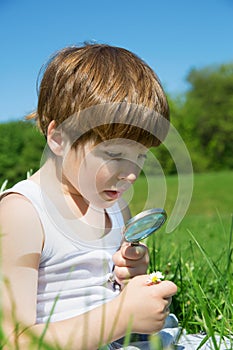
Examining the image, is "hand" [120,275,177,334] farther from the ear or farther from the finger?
the ear

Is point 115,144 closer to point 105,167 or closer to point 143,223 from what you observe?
point 105,167

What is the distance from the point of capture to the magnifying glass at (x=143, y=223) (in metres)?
1.09

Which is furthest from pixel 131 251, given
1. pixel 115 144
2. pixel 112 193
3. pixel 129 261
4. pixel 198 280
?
pixel 198 280

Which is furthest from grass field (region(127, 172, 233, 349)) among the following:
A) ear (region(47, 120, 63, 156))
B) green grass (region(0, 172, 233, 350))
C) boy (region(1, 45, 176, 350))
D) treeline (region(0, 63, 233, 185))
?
treeline (region(0, 63, 233, 185))

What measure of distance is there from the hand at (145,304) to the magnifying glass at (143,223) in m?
0.10

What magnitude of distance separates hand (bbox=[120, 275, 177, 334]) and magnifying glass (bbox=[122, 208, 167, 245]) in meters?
0.10

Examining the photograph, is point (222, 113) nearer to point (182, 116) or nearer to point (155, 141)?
point (182, 116)

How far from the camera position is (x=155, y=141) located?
4.23 feet

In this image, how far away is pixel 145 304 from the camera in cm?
109

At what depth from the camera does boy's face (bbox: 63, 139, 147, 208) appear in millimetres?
1188

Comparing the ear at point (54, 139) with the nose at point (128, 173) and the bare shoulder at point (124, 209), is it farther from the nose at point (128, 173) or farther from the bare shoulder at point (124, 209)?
the bare shoulder at point (124, 209)

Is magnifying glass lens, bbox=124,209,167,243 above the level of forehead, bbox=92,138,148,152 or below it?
below

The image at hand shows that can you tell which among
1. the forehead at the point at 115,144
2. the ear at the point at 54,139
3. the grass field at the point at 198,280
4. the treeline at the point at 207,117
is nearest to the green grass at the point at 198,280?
the grass field at the point at 198,280

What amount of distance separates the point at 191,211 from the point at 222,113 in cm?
1788
